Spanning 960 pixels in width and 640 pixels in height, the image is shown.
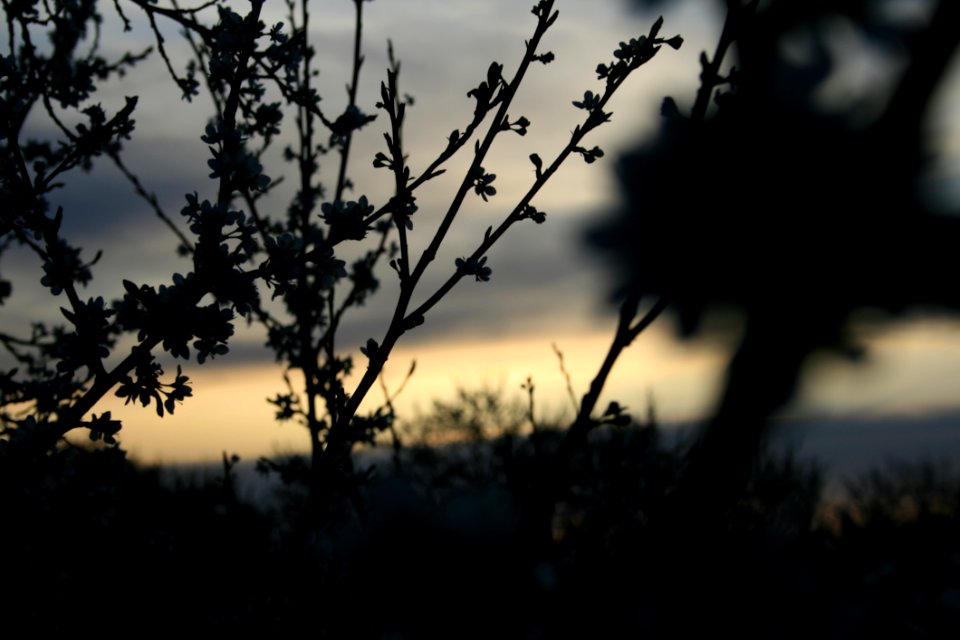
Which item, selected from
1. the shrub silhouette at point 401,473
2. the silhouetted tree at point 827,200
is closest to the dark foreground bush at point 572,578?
the shrub silhouette at point 401,473

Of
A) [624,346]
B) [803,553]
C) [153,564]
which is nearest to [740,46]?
[624,346]

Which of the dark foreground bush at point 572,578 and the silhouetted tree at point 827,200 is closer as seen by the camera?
the dark foreground bush at point 572,578

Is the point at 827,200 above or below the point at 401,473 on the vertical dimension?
above

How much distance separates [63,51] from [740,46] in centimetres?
477

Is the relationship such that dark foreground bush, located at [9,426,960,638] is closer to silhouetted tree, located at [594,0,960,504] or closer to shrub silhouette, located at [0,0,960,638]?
shrub silhouette, located at [0,0,960,638]

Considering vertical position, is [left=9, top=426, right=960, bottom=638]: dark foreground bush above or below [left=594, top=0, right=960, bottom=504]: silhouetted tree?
below

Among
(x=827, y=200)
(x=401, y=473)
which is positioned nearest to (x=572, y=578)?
(x=401, y=473)

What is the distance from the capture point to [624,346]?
6.75 ft

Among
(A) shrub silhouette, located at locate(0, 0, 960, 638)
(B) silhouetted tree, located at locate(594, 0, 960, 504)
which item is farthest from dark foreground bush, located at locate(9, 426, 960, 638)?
(B) silhouetted tree, located at locate(594, 0, 960, 504)

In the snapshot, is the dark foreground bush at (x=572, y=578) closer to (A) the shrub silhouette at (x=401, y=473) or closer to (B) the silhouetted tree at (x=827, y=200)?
(A) the shrub silhouette at (x=401, y=473)

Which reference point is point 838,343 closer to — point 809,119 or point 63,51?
point 809,119

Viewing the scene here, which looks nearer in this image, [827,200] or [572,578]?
[572,578]

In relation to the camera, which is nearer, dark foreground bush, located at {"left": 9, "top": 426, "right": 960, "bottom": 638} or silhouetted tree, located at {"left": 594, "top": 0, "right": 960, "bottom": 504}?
dark foreground bush, located at {"left": 9, "top": 426, "right": 960, "bottom": 638}

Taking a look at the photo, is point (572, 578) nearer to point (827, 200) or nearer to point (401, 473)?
point (401, 473)
